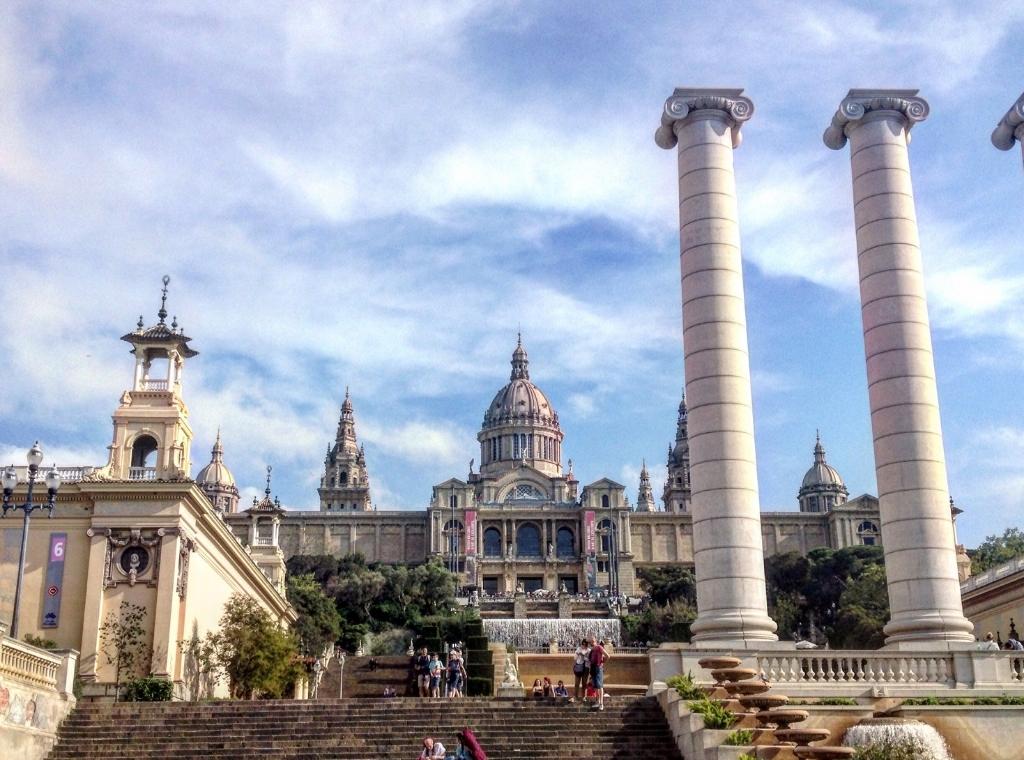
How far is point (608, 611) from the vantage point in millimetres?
130375

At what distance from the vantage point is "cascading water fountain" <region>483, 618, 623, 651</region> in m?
106

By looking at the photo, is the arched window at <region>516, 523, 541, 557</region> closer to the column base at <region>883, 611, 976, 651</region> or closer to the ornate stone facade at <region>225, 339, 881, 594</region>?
the ornate stone facade at <region>225, 339, 881, 594</region>

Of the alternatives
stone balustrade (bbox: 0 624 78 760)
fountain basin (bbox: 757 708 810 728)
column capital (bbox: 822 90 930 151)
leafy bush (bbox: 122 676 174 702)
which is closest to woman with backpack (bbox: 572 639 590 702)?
fountain basin (bbox: 757 708 810 728)

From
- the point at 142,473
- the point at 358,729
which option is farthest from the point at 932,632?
the point at 142,473

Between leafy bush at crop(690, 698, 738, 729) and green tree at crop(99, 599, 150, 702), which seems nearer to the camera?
leafy bush at crop(690, 698, 738, 729)

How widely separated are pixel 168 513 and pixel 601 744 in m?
23.6

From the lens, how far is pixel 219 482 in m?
169

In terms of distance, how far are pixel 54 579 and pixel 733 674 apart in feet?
91.2

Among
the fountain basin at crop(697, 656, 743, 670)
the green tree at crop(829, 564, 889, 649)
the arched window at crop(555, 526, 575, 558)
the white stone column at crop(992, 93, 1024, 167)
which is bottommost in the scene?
the fountain basin at crop(697, 656, 743, 670)

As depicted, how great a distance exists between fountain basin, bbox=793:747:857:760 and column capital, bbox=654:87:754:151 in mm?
18475

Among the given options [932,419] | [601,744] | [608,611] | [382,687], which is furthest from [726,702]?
[608,611]

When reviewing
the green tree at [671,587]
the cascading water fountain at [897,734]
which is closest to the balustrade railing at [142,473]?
the cascading water fountain at [897,734]

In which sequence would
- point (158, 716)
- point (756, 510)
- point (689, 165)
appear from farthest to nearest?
point (689, 165) → point (756, 510) → point (158, 716)

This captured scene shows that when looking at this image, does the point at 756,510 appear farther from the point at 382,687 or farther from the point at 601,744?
the point at 382,687
